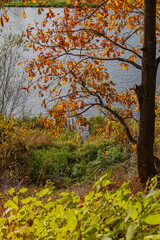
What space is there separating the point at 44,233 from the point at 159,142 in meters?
5.25

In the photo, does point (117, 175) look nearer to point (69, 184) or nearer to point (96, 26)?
point (69, 184)

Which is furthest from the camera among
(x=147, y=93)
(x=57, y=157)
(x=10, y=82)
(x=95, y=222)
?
(x=10, y=82)

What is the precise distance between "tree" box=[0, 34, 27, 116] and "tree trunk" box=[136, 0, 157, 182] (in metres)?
5.79

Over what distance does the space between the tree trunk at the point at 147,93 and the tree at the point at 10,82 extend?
Answer: 5.79 meters

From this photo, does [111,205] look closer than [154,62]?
Yes

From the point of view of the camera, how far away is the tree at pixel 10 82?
9516mm

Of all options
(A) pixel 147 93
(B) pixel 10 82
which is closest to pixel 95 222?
(A) pixel 147 93

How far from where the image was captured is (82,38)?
437cm

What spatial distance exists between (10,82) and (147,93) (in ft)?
23.0

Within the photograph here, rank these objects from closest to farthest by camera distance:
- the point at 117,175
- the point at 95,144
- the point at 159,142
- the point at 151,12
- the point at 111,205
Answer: the point at 111,205, the point at 151,12, the point at 117,175, the point at 159,142, the point at 95,144

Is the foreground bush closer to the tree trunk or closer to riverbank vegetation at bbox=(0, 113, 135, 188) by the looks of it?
the tree trunk

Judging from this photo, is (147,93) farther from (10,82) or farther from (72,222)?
(10,82)

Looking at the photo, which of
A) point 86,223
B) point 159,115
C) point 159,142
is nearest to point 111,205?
point 86,223

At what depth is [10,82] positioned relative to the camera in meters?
10.3
